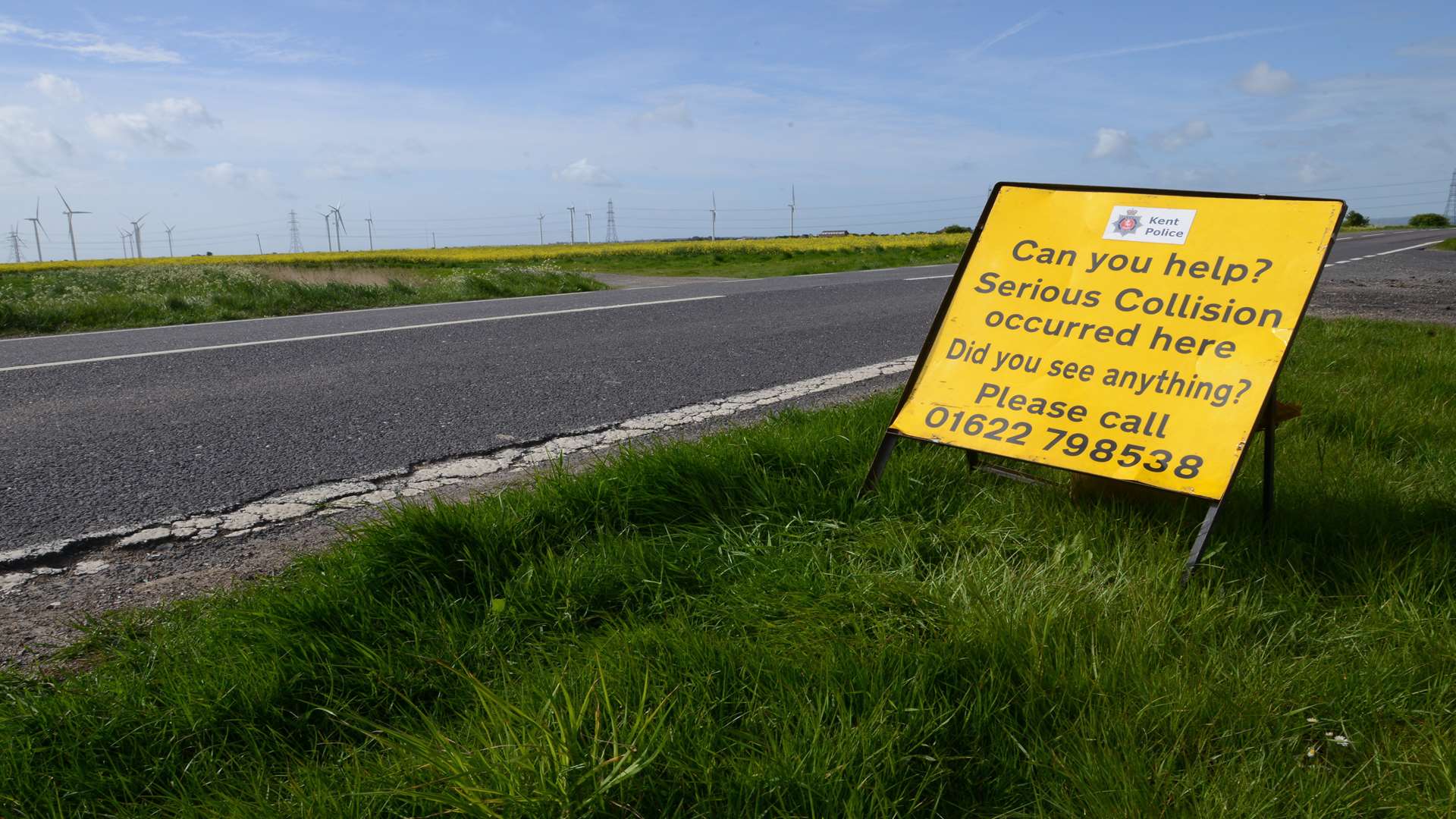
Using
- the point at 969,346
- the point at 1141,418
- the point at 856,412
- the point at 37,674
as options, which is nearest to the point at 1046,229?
the point at 969,346

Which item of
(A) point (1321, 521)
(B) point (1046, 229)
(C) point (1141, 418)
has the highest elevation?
(B) point (1046, 229)

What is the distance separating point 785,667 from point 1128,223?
179cm

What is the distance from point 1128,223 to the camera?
8.90ft

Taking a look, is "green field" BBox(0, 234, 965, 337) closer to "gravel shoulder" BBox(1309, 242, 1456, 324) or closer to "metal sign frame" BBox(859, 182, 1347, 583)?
"gravel shoulder" BBox(1309, 242, 1456, 324)

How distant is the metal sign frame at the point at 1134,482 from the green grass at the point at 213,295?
8.51m

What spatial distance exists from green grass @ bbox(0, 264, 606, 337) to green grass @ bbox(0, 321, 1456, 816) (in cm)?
815

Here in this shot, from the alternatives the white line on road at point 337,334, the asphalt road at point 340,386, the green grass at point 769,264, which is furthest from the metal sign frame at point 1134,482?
the green grass at point 769,264

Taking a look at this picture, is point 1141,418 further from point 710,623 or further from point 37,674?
point 37,674

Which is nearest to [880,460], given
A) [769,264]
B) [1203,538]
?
[1203,538]

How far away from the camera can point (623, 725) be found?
1.58 m

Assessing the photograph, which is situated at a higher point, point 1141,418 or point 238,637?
point 1141,418

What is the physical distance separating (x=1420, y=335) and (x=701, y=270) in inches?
564

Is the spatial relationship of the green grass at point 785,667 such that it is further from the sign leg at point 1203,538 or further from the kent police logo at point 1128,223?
the kent police logo at point 1128,223

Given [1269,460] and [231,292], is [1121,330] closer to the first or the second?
[1269,460]
